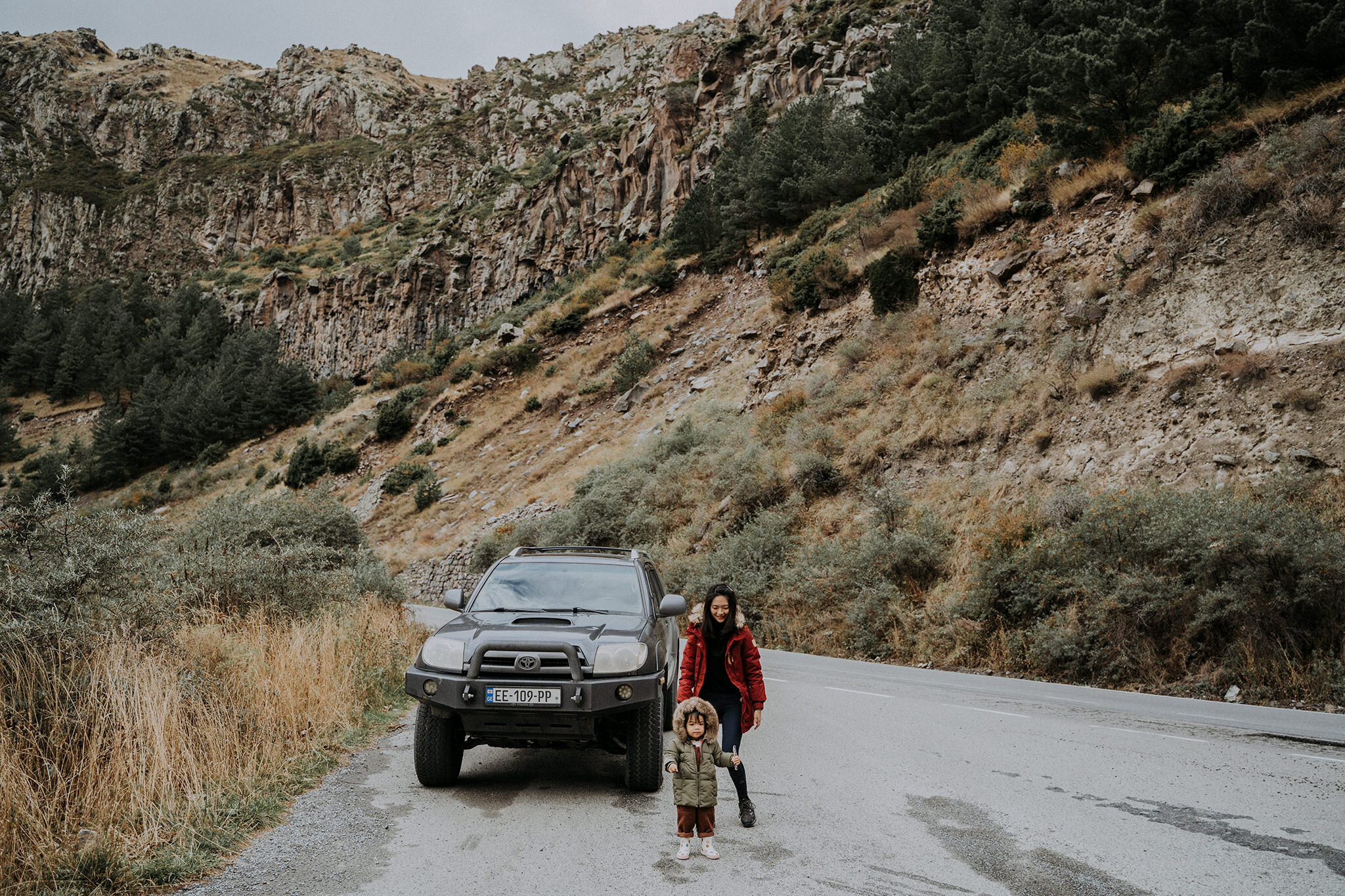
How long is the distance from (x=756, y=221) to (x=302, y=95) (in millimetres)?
114916

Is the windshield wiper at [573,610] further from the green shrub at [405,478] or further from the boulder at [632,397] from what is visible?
the green shrub at [405,478]

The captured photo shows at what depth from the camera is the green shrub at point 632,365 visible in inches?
1248

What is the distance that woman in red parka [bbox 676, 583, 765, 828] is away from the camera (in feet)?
14.6

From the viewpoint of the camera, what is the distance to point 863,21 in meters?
41.2

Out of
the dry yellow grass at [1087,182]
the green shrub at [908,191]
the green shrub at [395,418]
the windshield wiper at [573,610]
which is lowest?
the windshield wiper at [573,610]

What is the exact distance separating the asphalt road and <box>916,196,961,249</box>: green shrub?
17.0 metres

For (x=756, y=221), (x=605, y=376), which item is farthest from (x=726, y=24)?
(x=605, y=376)

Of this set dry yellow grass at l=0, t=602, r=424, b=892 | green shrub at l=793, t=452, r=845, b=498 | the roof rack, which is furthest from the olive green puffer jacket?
green shrub at l=793, t=452, r=845, b=498

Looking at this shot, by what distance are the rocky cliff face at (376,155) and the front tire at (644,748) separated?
40177 mm

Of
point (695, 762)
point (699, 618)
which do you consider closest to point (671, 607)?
point (699, 618)

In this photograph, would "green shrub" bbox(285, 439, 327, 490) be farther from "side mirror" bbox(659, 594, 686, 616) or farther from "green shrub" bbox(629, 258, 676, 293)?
"side mirror" bbox(659, 594, 686, 616)

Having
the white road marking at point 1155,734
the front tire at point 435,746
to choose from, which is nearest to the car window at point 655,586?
the front tire at point 435,746

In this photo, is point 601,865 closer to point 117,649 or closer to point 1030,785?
point 1030,785

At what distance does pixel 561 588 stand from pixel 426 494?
26.5 m
